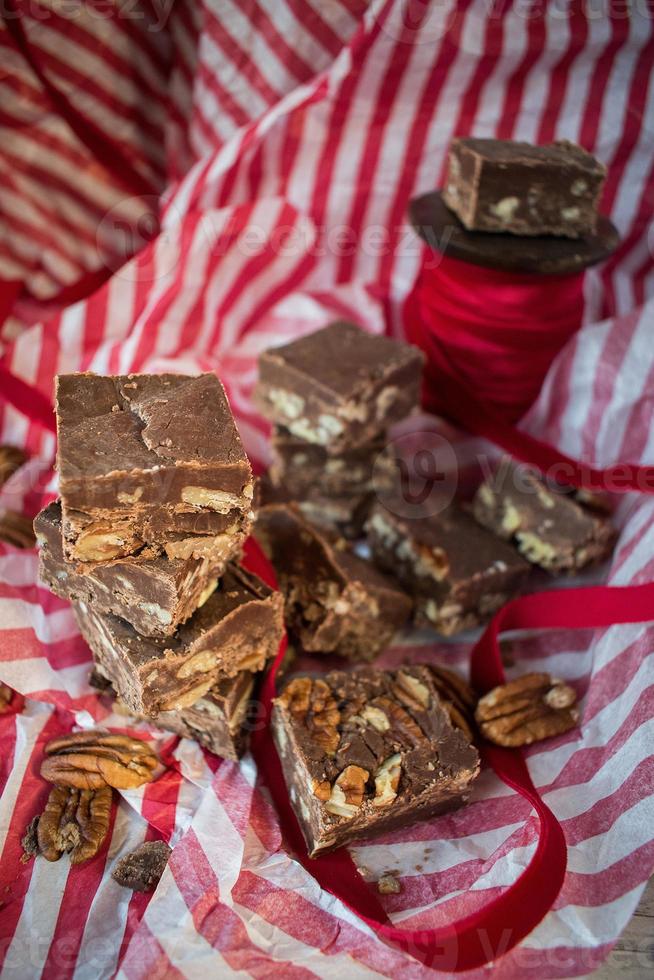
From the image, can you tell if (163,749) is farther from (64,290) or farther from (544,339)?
(64,290)

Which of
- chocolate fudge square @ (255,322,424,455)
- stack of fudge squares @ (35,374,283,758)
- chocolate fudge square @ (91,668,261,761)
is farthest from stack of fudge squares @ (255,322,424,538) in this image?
chocolate fudge square @ (91,668,261,761)

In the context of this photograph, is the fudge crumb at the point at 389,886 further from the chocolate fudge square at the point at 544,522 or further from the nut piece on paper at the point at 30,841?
the chocolate fudge square at the point at 544,522

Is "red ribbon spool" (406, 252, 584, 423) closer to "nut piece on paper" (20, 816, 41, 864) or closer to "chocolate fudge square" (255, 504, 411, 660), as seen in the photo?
"chocolate fudge square" (255, 504, 411, 660)

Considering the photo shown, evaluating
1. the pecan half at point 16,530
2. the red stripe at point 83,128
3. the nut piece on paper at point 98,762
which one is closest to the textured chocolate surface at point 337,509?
the pecan half at point 16,530

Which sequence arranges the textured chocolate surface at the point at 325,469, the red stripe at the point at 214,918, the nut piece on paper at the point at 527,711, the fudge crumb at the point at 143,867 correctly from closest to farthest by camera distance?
1. the red stripe at the point at 214,918
2. the fudge crumb at the point at 143,867
3. the nut piece on paper at the point at 527,711
4. the textured chocolate surface at the point at 325,469

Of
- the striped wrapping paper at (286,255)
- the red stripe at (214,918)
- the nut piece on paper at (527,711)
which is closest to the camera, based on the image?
the red stripe at (214,918)

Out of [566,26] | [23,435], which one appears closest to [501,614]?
[23,435]

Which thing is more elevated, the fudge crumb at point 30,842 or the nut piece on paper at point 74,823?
the nut piece on paper at point 74,823
